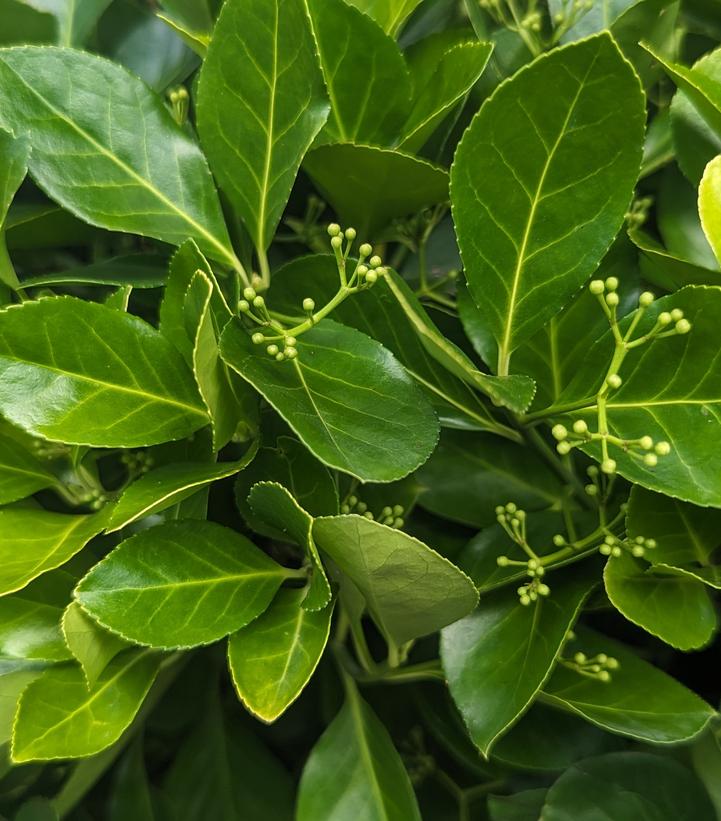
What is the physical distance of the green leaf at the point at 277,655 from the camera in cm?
48

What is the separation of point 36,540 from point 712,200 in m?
0.47

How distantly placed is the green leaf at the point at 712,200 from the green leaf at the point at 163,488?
1.01ft

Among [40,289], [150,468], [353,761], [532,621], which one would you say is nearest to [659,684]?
[532,621]

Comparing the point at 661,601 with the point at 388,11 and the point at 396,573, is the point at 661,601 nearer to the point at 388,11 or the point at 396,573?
the point at 396,573

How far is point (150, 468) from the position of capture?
0.59 meters

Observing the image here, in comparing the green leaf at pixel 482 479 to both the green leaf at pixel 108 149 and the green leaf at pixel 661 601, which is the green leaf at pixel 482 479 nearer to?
the green leaf at pixel 661 601

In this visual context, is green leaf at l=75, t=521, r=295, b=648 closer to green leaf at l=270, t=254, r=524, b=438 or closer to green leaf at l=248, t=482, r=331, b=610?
green leaf at l=248, t=482, r=331, b=610

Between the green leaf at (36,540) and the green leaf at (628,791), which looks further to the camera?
the green leaf at (628,791)

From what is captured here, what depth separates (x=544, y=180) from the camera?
1.63 ft

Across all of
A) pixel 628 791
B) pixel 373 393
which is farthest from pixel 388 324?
pixel 628 791

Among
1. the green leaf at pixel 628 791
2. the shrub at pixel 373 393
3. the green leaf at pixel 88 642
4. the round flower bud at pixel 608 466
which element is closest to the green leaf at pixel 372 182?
the shrub at pixel 373 393

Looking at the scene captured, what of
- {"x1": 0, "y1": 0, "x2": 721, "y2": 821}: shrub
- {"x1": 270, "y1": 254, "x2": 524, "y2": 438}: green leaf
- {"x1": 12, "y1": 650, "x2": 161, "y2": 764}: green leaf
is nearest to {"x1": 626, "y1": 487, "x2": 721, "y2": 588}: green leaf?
{"x1": 0, "y1": 0, "x2": 721, "y2": 821}: shrub

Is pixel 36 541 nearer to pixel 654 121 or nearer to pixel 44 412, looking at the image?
pixel 44 412

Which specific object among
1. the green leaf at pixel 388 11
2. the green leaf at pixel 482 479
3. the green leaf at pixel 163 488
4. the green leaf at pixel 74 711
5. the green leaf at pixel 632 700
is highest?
the green leaf at pixel 388 11
